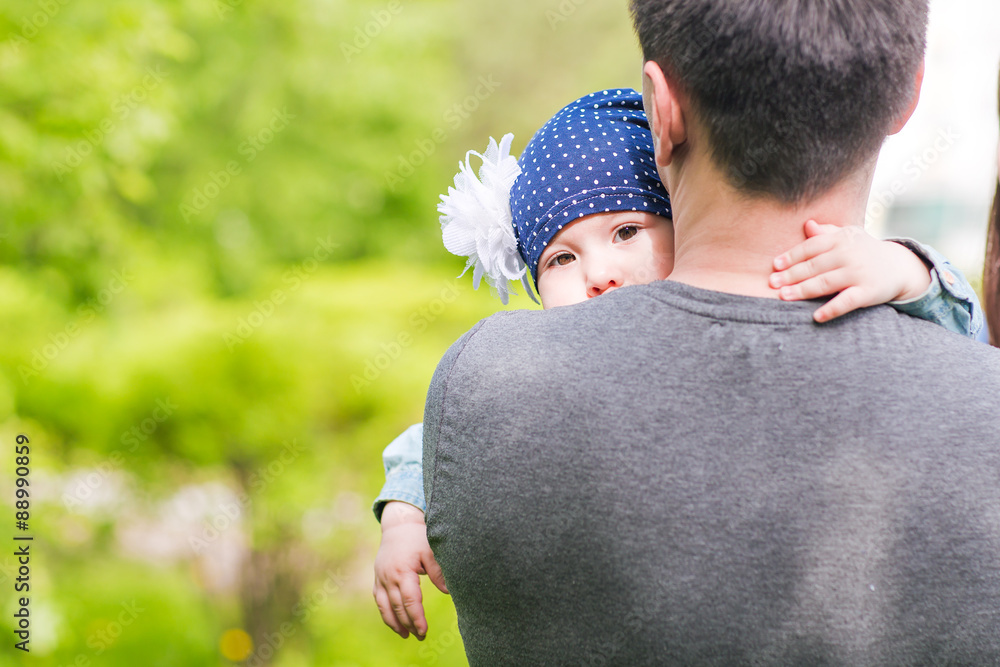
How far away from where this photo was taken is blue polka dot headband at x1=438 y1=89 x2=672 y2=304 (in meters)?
1.81

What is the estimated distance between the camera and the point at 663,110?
1.15 metres

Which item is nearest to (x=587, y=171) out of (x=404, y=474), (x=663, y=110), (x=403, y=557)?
(x=663, y=110)

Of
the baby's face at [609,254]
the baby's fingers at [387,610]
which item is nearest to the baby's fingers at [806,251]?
the baby's face at [609,254]

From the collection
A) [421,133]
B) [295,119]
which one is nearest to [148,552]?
[295,119]

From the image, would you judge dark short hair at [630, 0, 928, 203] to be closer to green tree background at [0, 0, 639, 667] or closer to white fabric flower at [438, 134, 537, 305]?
white fabric flower at [438, 134, 537, 305]

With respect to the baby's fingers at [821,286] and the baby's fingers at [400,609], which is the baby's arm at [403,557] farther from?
the baby's fingers at [821,286]

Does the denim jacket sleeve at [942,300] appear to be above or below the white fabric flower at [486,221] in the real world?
below

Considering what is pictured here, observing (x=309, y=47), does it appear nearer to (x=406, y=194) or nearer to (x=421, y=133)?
(x=421, y=133)

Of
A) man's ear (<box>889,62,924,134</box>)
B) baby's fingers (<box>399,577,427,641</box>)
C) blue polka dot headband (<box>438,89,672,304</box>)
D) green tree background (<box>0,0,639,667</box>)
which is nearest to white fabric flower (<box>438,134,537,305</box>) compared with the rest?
blue polka dot headband (<box>438,89,672,304</box>)

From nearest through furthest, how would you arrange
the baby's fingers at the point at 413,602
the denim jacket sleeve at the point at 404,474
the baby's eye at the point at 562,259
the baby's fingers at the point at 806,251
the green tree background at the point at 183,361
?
1. the baby's fingers at the point at 806,251
2. the baby's fingers at the point at 413,602
3. the denim jacket sleeve at the point at 404,474
4. the baby's eye at the point at 562,259
5. the green tree background at the point at 183,361

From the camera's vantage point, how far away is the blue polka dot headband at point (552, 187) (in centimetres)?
Result: 181

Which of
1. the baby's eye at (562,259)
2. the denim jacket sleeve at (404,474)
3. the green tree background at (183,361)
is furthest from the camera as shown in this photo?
the green tree background at (183,361)

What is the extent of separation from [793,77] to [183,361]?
4.74 meters

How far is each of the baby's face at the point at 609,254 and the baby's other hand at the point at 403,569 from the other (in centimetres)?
57
